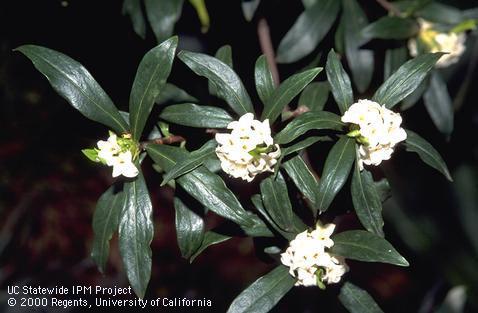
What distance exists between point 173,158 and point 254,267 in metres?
1.94

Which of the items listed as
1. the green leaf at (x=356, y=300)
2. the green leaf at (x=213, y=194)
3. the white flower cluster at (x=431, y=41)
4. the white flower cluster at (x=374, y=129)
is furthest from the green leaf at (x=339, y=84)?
the white flower cluster at (x=431, y=41)

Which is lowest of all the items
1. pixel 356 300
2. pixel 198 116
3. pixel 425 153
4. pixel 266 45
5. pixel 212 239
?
pixel 356 300

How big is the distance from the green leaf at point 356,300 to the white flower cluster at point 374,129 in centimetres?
29

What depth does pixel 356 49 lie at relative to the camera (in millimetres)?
1482

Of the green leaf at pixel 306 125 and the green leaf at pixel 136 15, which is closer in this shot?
the green leaf at pixel 306 125

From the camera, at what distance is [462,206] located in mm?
2400

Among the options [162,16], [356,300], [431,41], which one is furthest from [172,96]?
[431,41]

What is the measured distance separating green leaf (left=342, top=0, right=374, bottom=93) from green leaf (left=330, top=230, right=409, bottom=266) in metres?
0.51

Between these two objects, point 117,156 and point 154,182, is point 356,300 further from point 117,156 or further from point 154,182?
point 154,182

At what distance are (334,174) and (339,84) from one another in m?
0.18

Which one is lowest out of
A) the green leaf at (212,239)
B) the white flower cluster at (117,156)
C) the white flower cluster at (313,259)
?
the white flower cluster at (313,259)

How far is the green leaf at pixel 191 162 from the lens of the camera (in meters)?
1.00

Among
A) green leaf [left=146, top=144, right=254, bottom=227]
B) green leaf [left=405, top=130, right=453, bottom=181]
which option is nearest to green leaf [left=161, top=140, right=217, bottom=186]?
green leaf [left=146, top=144, right=254, bottom=227]

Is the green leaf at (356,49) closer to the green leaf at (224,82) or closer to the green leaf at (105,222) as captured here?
the green leaf at (224,82)
